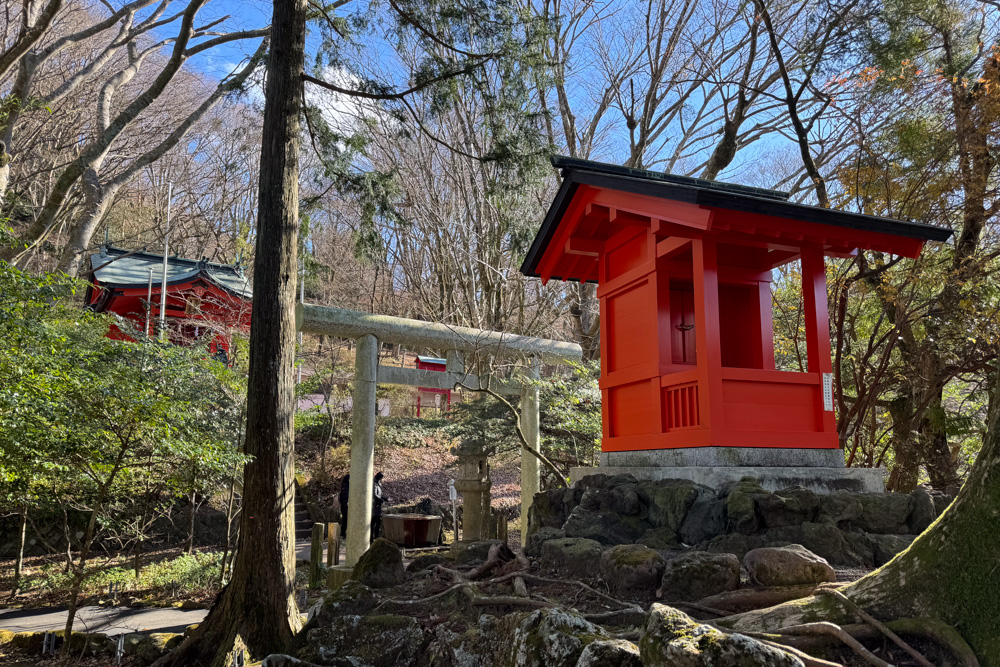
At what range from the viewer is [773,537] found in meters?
4.41

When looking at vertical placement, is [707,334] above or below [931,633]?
above

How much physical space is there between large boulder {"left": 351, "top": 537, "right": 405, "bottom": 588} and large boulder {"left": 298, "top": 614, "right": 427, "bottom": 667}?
731 millimetres

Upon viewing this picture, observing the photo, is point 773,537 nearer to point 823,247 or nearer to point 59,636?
point 823,247

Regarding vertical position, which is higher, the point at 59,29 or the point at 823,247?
the point at 59,29

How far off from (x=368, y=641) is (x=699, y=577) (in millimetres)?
2047

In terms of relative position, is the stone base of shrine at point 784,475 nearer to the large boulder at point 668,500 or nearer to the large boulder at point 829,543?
the large boulder at point 668,500

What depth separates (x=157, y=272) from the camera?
1631 centimetres

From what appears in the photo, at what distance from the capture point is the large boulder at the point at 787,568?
11.8 feet

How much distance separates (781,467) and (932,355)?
4996 mm

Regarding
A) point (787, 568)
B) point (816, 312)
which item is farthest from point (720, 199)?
point (787, 568)

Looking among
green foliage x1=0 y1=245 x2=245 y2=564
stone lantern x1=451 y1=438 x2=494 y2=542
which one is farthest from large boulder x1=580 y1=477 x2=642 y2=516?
stone lantern x1=451 y1=438 x2=494 y2=542

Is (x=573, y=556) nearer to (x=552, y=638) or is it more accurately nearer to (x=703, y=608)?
(x=703, y=608)

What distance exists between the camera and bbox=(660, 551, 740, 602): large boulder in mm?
3752

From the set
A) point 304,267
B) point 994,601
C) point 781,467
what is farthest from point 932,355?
point 304,267
